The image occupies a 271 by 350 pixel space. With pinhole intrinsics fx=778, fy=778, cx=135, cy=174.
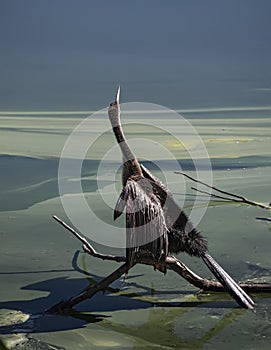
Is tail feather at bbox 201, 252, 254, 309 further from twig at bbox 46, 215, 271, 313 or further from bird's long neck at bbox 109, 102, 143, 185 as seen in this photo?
bird's long neck at bbox 109, 102, 143, 185

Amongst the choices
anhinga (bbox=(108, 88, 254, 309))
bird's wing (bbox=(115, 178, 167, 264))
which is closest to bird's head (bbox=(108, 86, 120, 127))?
anhinga (bbox=(108, 88, 254, 309))

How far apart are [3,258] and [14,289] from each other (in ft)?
0.72

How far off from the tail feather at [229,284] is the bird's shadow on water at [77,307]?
0.15ft

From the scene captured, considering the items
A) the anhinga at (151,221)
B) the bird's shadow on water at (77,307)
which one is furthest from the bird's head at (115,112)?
the bird's shadow on water at (77,307)

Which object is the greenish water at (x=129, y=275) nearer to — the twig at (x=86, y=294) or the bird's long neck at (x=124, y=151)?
the twig at (x=86, y=294)

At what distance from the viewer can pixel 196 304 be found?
1.71m

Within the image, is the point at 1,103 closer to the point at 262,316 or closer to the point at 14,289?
the point at 14,289

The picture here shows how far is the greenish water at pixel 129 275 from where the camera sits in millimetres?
1539

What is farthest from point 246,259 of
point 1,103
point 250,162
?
point 1,103

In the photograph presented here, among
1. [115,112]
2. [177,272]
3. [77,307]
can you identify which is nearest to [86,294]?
[77,307]

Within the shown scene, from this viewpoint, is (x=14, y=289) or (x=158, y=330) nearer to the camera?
(x=158, y=330)

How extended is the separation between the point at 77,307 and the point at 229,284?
0.33 metres

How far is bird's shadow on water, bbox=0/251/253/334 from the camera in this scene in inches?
62.6

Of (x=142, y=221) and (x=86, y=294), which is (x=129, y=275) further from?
(x=142, y=221)
